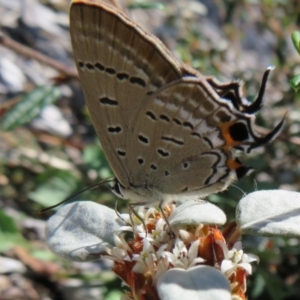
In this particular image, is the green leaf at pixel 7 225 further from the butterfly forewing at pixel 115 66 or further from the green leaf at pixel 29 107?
the butterfly forewing at pixel 115 66

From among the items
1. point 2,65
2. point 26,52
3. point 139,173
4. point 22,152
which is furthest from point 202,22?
point 139,173

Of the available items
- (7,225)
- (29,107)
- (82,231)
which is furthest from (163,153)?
(29,107)

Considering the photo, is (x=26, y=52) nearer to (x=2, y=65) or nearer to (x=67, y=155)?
(x=67, y=155)

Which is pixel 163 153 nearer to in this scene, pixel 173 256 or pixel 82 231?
pixel 82 231

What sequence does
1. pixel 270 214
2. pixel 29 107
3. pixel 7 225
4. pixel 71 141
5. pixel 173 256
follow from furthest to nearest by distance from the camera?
pixel 71 141, pixel 29 107, pixel 7 225, pixel 270 214, pixel 173 256

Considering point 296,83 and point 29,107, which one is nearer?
point 296,83

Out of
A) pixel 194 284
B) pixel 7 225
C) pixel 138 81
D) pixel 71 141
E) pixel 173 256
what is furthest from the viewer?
pixel 71 141

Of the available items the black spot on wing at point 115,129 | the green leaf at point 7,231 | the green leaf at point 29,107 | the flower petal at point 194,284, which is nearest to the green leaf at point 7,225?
the green leaf at point 7,231


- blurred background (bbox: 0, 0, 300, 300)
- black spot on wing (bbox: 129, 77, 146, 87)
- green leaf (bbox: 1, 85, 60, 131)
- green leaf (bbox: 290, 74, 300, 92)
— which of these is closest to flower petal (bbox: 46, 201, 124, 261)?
black spot on wing (bbox: 129, 77, 146, 87)
